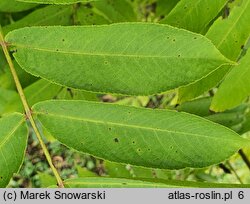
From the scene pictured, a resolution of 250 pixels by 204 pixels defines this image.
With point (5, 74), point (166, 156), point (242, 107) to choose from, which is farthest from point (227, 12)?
point (5, 74)

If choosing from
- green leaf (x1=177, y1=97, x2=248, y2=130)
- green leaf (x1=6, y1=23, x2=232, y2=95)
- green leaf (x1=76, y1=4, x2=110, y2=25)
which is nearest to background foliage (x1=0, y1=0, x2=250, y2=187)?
green leaf (x1=6, y1=23, x2=232, y2=95)

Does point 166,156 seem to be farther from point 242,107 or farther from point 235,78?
point 242,107

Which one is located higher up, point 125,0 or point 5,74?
point 125,0

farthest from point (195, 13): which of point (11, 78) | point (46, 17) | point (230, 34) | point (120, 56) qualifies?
point (11, 78)

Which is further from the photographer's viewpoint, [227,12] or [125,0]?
[125,0]
